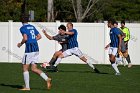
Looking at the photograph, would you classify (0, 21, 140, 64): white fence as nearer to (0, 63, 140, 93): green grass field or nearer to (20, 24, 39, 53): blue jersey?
(0, 63, 140, 93): green grass field

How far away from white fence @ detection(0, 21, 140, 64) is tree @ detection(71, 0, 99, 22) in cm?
2006

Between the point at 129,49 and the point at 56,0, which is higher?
the point at 56,0

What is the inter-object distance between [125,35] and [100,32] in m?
3.96

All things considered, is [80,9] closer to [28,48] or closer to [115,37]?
[115,37]

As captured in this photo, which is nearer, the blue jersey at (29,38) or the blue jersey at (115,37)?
the blue jersey at (29,38)

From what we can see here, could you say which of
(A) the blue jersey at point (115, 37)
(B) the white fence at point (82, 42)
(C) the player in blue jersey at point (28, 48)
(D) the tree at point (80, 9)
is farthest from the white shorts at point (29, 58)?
(D) the tree at point (80, 9)

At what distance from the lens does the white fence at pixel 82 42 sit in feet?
99.9

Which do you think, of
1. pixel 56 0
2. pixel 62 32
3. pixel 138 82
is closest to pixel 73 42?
pixel 62 32

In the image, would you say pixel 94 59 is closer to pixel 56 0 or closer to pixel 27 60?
pixel 27 60

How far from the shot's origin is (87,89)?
1609cm

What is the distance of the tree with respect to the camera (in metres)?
51.0

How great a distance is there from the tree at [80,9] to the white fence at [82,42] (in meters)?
20.1

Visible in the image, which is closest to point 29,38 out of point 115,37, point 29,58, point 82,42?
point 29,58

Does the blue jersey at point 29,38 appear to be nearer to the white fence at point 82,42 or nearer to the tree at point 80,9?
the white fence at point 82,42
